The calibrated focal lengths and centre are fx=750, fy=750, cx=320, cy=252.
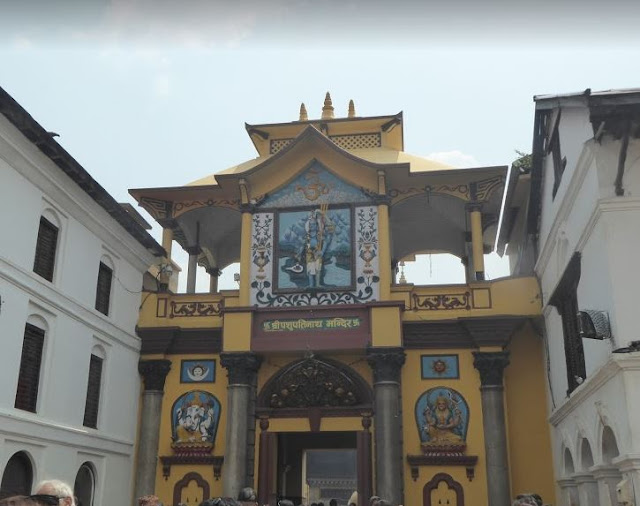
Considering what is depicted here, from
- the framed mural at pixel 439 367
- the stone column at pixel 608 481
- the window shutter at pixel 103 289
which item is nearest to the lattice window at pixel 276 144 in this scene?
the window shutter at pixel 103 289

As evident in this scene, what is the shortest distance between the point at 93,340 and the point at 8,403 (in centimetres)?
385

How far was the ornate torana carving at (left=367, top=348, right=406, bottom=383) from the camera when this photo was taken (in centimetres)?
1839

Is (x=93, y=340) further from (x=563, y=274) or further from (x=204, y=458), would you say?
(x=563, y=274)

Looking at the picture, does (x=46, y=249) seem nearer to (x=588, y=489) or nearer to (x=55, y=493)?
(x=588, y=489)

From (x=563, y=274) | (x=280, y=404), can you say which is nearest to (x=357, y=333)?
(x=280, y=404)

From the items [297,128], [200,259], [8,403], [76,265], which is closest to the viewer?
[8,403]

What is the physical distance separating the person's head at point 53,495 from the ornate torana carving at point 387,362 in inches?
550

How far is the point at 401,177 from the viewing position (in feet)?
66.6

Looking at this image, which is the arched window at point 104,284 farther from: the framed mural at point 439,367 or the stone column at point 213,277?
the framed mural at point 439,367

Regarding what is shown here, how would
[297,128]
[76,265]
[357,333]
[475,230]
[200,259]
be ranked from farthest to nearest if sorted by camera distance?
1. [200,259]
2. [297,128]
3. [475,230]
4. [357,333]
5. [76,265]

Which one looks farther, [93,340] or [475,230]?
[475,230]

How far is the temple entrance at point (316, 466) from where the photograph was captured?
2277 centimetres

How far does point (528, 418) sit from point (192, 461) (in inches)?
338

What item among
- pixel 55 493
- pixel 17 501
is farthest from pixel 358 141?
pixel 17 501
